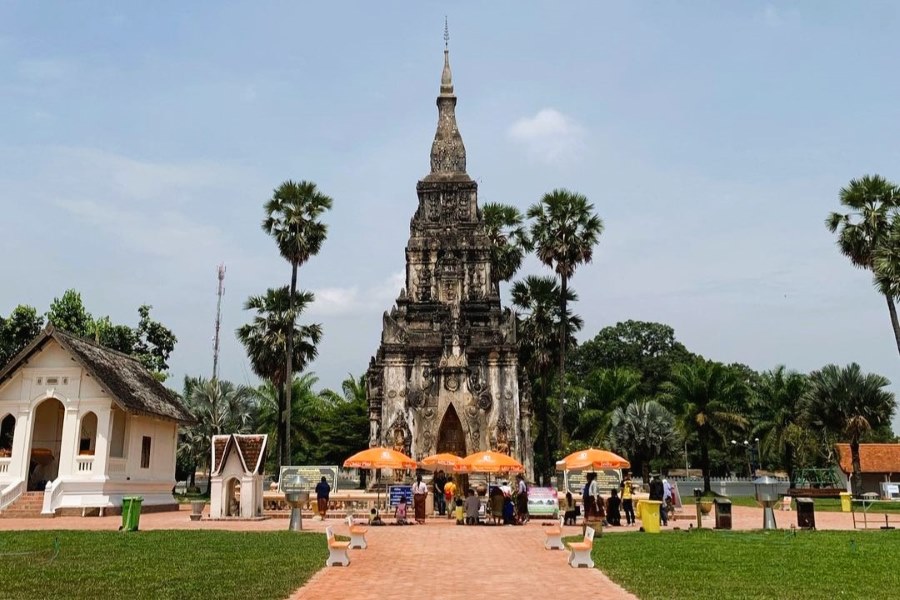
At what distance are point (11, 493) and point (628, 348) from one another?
77491 millimetres

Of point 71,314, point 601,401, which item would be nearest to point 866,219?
point 601,401

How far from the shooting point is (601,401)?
60.9 m

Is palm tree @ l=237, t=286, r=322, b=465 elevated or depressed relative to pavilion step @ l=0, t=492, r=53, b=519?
elevated

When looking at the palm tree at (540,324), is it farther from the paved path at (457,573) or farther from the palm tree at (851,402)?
the paved path at (457,573)

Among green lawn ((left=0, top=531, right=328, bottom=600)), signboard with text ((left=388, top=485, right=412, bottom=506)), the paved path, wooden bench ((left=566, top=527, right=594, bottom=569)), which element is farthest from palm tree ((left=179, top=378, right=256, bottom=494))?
wooden bench ((left=566, top=527, right=594, bottom=569))

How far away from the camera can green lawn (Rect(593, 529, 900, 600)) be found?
37.6 feet

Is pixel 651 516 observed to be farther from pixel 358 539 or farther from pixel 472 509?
pixel 358 539

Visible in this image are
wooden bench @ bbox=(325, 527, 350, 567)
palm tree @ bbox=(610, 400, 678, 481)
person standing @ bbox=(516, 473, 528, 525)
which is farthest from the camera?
palm tree @ bbox=(610, 400, 678, 481)

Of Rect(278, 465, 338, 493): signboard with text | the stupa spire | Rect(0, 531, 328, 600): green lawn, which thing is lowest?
Rect(0, 531, 328, 600): green lawn

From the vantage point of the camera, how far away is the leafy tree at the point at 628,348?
95.4 m

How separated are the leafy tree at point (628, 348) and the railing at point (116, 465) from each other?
227 feet

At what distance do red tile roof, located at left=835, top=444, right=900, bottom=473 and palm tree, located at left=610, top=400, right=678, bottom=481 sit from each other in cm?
1037

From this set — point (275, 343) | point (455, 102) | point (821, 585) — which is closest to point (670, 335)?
point (455, 102)

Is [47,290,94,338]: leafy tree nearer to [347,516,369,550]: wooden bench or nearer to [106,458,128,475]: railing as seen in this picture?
[106,458,128,475]: railing
